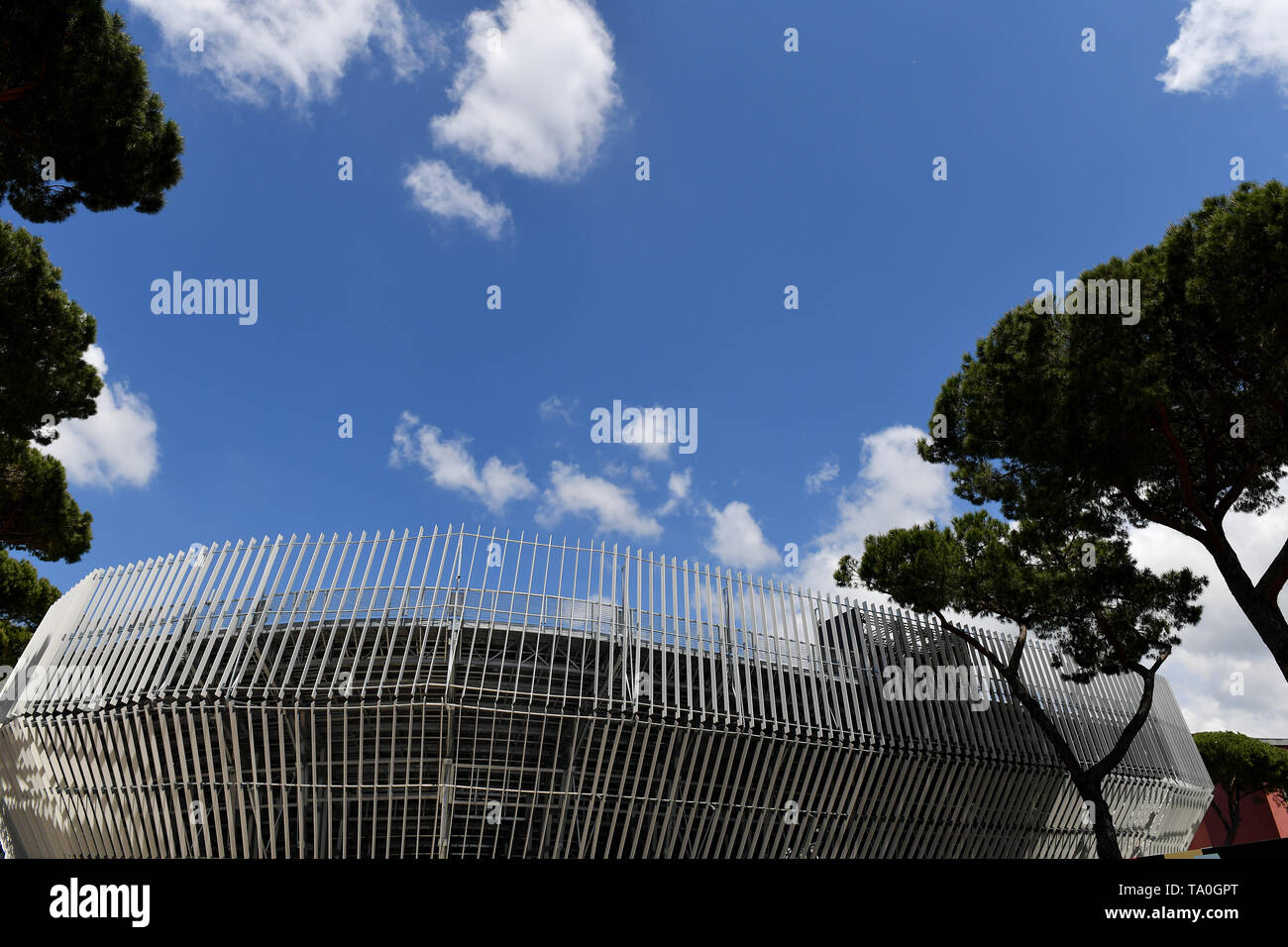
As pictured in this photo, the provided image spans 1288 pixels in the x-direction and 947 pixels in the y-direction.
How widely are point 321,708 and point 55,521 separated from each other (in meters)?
8.01

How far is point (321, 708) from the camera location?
514 inches

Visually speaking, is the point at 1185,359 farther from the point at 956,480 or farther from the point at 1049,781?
the point at 1049,781

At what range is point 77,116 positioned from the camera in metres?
8.70

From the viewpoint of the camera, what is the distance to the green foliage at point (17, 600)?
18.5 m

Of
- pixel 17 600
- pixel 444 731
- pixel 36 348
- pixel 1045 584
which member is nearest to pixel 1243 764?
pixel 1045 584

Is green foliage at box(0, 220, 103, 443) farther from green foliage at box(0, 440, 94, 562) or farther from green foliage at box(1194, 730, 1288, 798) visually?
green foliage at box(1194, 730, 1288, 798)

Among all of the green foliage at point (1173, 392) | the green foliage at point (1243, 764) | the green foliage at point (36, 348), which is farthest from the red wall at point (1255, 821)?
the green foliage at point (36, 348)

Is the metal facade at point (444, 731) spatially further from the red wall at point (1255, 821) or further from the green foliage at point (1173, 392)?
the red wall at point (1255, 821)

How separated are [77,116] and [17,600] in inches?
593

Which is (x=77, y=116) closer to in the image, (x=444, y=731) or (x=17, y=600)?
(x=444, y=731)

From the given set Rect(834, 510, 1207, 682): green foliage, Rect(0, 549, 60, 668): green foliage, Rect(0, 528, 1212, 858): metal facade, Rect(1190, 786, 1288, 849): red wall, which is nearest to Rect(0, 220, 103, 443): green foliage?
Rect(0, 528, 1212, 858): metal facade

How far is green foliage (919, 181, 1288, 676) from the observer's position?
10156mm
